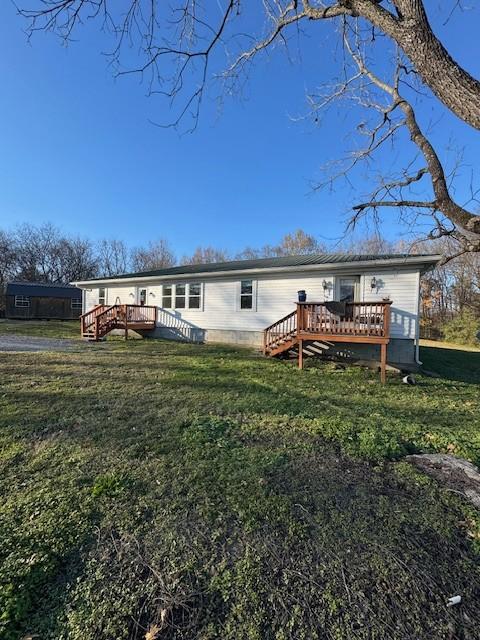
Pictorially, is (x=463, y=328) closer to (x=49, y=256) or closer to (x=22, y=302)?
(x=22, y=302)

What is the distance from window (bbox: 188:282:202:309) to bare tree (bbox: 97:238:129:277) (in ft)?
108

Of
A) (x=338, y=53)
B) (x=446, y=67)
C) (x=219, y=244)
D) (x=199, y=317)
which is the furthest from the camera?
(x=219, y=244)

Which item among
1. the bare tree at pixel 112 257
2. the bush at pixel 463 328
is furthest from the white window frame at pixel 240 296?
the bare tree at pixel 112 257

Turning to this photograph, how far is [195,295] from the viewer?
14328 millimetres

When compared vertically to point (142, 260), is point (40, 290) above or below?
below

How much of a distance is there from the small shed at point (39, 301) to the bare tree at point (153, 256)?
1398 centimetres

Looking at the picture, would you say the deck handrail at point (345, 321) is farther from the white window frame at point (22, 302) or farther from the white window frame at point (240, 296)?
the white window frame at point (22, 302)

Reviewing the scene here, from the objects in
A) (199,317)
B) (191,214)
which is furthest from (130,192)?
(199,317)

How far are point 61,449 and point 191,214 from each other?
27.2 meters

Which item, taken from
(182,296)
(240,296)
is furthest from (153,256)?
(240,296)

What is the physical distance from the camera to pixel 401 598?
178 cm

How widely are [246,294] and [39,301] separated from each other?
2682 centimetres

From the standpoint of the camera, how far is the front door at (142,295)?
53.1ft

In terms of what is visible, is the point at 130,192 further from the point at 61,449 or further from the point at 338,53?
the point at 61,449
